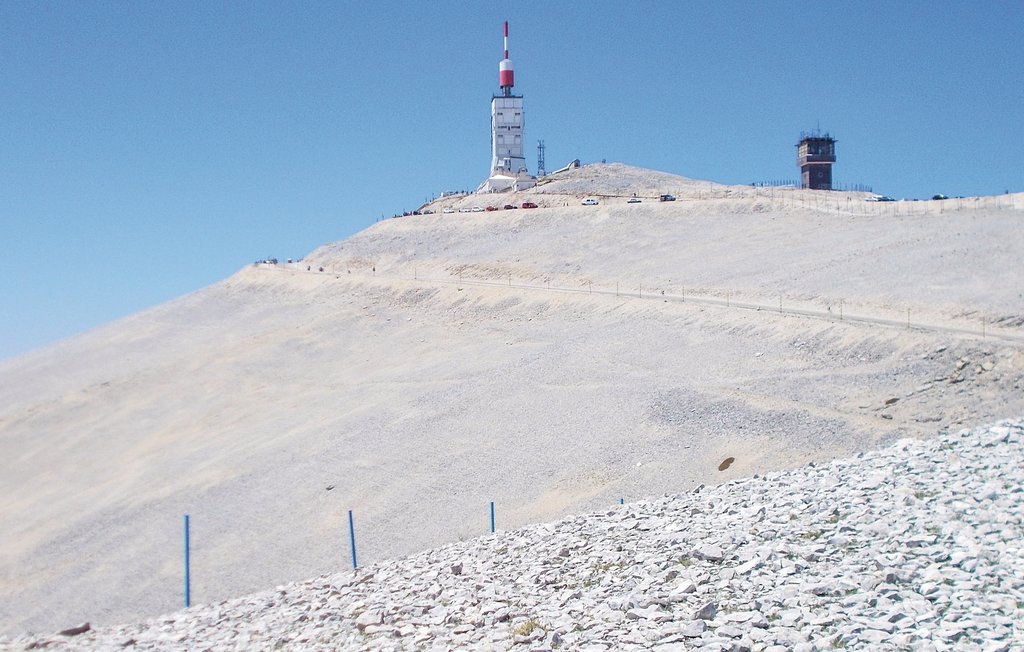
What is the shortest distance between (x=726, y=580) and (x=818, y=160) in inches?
3674

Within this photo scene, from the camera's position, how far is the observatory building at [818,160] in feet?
320

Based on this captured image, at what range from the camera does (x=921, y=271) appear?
142 feet

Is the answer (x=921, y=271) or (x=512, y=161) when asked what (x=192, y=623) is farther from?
(x=512, y=161)

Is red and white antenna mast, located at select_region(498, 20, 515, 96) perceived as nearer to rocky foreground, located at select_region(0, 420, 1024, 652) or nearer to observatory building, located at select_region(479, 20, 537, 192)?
observatory building, located at select_region(479, 20, 537, 192)

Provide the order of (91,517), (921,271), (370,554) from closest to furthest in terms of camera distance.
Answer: (370,554) < (91,517) < (921,271)

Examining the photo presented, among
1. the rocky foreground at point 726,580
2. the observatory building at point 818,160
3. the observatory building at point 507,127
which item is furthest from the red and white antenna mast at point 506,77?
the rocky foreground at point 726,580

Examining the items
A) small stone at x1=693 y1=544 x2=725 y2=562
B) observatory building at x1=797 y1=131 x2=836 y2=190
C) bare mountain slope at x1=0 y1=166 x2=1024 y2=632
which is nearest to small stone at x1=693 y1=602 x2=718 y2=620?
small stone at x1=693 y1=544 x2=725 y2=562

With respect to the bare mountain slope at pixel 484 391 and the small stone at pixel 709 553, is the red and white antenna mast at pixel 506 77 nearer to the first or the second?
the bare mountain slope at pixel 484 391

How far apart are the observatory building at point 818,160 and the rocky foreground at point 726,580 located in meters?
86.7

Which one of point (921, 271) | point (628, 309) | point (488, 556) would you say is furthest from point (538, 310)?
point (488, 556)

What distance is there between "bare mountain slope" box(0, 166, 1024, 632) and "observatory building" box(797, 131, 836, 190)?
30842 millimetres

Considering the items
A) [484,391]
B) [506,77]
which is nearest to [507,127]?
[506,77]

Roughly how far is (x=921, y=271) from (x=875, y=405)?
62.5 feet

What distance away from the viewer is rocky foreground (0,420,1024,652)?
32.8 feet
